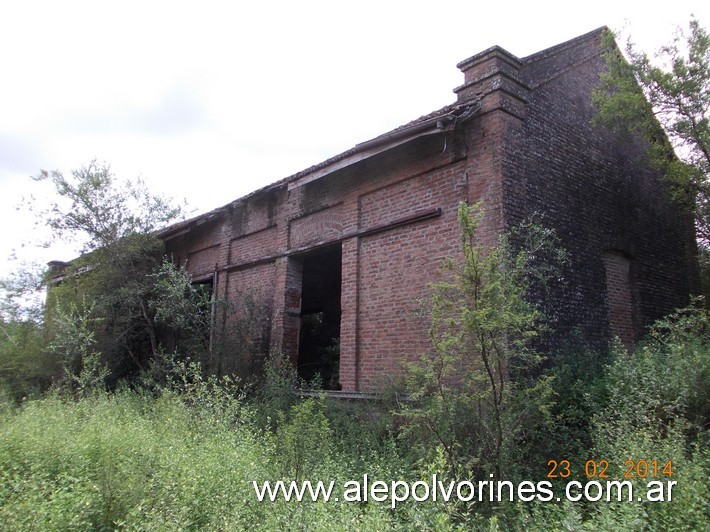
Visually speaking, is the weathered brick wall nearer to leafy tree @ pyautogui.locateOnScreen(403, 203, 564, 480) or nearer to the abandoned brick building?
the abandoned brick building

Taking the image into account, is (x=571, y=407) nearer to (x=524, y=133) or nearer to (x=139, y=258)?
(x=524, y=133)

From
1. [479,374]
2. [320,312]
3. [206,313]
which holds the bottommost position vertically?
[479,374]

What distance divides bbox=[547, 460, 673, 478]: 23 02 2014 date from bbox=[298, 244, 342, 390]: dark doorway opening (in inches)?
320

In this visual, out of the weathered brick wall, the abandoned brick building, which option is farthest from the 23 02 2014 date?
the abandoned brick building

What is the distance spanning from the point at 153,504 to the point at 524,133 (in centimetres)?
754

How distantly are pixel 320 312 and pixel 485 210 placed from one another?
27.0 ft

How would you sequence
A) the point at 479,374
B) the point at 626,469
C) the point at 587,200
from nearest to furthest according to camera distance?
the point at 626,469 → the point at 479,374 → the point at 587,200

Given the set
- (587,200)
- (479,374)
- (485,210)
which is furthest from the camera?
(587,200)

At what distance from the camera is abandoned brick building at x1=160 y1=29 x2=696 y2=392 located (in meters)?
8.36

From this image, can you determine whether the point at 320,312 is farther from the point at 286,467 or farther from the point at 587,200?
the point at 286,467

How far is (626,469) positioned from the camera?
178 inches

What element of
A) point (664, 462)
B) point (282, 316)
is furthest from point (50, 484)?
point (282, 316)

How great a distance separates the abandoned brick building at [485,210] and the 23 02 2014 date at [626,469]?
9.07 ft

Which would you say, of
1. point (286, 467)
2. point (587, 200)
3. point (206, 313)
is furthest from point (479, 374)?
point (206, 313)
